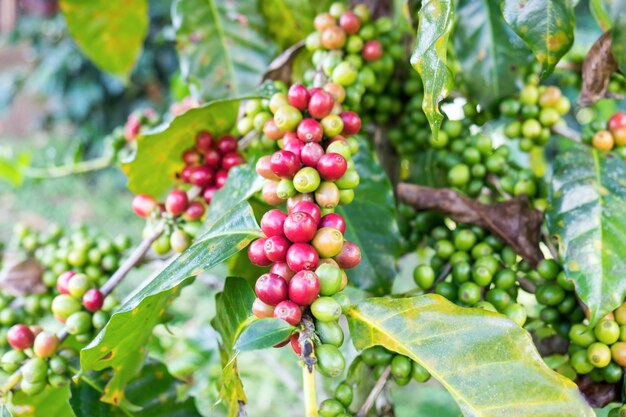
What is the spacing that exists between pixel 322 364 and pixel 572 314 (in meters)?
0.41

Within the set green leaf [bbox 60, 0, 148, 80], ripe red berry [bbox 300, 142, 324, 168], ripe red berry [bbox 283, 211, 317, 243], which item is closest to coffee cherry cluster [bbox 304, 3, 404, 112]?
ripe red berry [bbox 300, 142, 324, 168]

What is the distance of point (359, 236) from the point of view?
32.0 inches

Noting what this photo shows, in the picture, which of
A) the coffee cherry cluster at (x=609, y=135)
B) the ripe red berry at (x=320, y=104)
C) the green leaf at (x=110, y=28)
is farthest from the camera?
the green leaf at (x=110, y=28)

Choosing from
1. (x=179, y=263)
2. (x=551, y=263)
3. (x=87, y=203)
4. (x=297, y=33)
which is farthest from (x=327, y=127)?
(x=87, y=203)

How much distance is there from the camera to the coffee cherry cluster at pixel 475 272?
698 mm

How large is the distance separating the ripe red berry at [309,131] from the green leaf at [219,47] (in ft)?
1.38

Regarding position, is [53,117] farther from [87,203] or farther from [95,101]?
[87,203]

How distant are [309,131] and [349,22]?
287mm

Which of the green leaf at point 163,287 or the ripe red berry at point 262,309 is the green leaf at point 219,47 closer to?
the green leaf at point 163,287

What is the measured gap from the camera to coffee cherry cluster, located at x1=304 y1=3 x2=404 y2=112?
32.6 inches

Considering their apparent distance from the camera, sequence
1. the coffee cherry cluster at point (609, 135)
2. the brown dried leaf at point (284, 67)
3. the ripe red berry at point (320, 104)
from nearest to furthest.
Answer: the ripe red berry at point (320, 104), the coffee cherry cluster at point (609, 135), the brown dried leaf at point (284, 67)

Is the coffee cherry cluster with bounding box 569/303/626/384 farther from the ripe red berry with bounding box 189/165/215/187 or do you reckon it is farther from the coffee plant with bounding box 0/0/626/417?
the ripe red berry with bounding box 189/165/215/187

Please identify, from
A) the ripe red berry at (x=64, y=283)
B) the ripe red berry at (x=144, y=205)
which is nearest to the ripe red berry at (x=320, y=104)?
the ripe red berry at (x=144, y=205)

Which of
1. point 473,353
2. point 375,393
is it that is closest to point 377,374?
point 375,393
